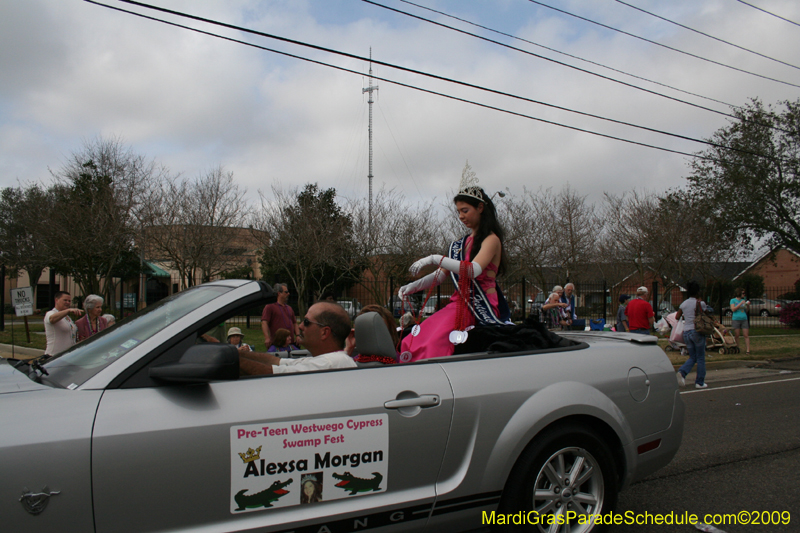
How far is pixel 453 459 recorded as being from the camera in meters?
2.47

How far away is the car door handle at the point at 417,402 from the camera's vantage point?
2379mm

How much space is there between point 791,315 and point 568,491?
91.9 ft

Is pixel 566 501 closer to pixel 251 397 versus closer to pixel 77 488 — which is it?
pixel 251 397

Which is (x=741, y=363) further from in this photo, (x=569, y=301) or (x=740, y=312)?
(x=569, y=301)

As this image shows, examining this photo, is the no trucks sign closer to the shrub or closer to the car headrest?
the car headrest

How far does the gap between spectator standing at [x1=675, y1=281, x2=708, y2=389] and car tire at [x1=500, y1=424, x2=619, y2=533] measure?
23.8 feet

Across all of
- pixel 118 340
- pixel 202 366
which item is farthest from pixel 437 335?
pixel 118 340

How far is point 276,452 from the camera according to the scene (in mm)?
2137

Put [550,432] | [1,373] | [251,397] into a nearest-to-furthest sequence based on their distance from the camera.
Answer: [251,397] → [1,373] → [550,432]

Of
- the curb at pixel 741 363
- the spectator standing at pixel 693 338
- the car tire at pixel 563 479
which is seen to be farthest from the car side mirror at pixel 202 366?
the curb at pixel 741 363

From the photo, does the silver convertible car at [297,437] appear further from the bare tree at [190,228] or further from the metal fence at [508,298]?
the bare tree at [190,228]

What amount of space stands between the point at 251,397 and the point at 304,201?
23689 millimetres

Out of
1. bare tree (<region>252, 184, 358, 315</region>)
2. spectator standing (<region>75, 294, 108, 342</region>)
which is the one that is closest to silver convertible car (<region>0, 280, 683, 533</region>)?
spectator standing (<region>75, 294, 108, 342</region>)

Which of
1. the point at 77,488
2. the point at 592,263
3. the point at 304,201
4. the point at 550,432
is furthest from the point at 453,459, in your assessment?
the point at 592,263
